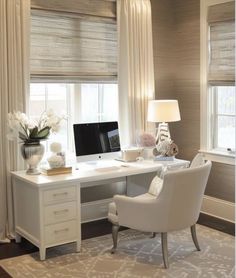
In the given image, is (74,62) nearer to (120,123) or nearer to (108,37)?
(108,37)

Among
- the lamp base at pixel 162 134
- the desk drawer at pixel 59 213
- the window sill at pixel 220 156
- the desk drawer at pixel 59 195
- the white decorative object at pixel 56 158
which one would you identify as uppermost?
the lamp base at pixel 162 134

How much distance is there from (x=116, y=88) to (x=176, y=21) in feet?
3.69

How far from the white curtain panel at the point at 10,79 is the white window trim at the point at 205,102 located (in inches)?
77.6

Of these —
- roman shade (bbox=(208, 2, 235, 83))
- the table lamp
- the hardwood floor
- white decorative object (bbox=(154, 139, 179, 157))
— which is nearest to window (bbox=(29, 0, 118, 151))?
the table lamp

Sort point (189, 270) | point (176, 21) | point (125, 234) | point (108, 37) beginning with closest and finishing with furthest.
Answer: point (189, 270), point (125, 234), point (108, 37), point (176, 21)

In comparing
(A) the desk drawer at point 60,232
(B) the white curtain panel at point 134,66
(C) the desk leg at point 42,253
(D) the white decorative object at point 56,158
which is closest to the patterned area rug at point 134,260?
(C) the desk leg at point 42,253

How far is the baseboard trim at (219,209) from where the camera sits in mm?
4958

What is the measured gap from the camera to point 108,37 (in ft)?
16.4

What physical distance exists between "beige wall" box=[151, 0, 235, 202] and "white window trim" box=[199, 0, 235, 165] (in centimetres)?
7

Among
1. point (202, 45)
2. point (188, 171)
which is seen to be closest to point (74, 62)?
point (202, 45)

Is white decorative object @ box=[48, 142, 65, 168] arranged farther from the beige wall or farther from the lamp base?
the beige wall

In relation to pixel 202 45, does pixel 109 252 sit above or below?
below

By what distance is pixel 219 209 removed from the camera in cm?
509

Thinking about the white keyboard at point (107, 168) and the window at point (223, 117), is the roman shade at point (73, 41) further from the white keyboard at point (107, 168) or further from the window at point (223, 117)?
the window at point (223, 117)
